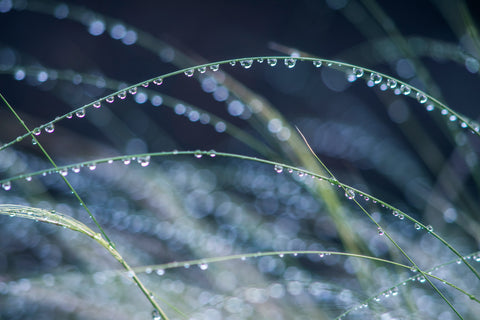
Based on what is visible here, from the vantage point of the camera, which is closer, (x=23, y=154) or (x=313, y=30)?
(x=23, y=154)

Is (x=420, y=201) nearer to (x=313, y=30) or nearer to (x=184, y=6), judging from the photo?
(x=313, y=30)

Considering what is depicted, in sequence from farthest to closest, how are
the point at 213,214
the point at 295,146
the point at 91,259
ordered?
the point at 213,214
the point at 91,259
the point at 295,146

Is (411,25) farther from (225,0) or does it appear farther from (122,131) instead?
(122,131)

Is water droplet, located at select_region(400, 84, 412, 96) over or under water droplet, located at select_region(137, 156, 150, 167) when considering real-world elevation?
over

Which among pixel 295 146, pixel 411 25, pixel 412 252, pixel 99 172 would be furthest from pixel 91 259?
pixel 411 25

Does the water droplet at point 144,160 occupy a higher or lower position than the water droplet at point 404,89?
lower

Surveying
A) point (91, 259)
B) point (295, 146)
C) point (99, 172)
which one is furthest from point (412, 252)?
point (99, 172)

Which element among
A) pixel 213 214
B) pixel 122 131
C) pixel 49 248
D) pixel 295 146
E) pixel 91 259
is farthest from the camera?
pixel 122 131

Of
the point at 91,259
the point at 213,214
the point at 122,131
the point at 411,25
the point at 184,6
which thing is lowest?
the point at 91,259

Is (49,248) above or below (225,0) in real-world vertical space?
below
